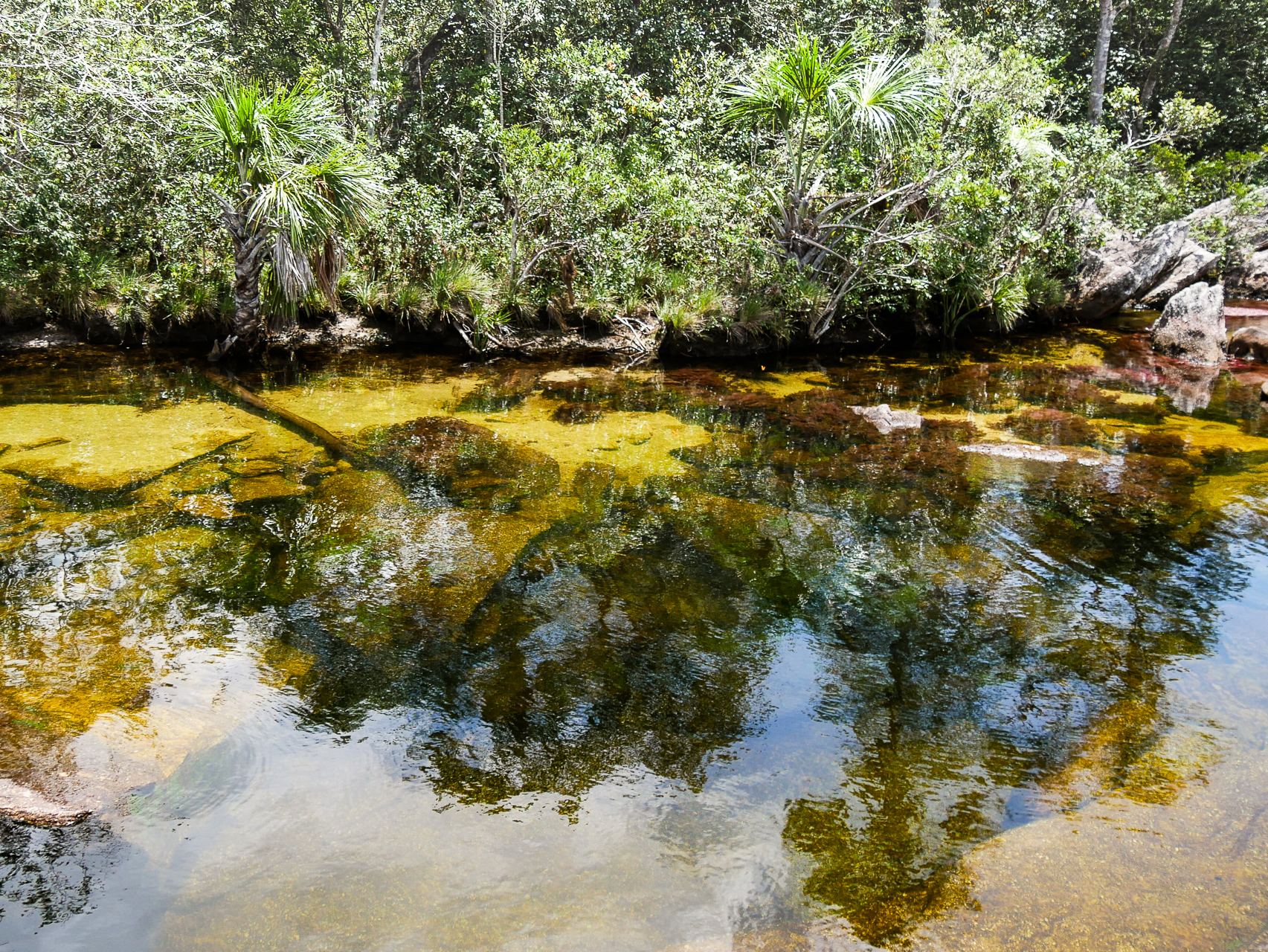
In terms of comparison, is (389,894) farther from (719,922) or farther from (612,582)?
(612,582)

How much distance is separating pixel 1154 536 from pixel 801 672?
131 inches

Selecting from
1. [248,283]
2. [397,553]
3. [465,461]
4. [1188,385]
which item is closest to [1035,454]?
[1188,385]

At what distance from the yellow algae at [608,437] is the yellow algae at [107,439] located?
7.91 ft

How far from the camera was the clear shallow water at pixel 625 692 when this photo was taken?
267 cm

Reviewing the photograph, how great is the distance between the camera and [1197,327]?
38.3 ft

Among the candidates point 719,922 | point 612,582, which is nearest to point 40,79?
point 612,582

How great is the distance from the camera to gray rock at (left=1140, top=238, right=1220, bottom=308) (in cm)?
1419

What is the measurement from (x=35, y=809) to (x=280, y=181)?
23.4 feet

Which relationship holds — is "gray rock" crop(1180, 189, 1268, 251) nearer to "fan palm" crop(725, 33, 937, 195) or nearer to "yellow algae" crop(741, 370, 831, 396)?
"fan palm" crop(725, 33, 937, 195)

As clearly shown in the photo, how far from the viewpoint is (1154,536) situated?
569 cm

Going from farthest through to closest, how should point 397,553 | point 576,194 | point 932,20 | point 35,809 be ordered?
point 932,20, point 576,194, point 397,553, point 35,809

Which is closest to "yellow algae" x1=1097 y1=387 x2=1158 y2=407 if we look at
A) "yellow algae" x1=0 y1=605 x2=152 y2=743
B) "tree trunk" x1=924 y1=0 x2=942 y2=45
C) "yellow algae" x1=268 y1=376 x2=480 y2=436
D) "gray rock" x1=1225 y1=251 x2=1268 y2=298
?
"tree trunk" x1=924 y1=0 x2=942 y2=45

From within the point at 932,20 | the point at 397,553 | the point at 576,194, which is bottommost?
the point at 397,553

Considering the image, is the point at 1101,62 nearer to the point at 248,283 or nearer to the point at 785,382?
the point at 785,382
